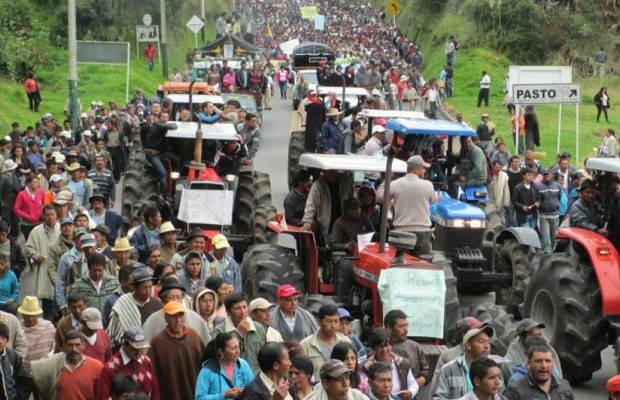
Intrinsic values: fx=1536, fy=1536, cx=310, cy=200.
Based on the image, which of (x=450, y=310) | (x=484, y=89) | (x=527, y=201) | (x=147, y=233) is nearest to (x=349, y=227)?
(x=450, y=310)

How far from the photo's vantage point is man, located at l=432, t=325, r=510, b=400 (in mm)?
11500

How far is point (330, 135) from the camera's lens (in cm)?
2747

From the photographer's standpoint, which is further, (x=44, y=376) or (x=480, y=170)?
(x=480, y=170)

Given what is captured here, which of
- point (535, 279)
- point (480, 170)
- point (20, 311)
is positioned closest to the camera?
point (20, 311)

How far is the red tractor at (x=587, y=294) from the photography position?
15.4 meters

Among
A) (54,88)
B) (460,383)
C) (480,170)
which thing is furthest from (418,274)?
(54,88)

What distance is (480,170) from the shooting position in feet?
71.5

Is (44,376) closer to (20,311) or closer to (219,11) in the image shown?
(20,311)

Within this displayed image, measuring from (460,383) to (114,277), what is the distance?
14.3ft

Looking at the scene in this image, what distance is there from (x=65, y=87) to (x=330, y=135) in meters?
24.0

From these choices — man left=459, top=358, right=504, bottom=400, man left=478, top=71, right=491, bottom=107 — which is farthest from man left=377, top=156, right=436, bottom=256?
man left=478, top=71, right=491, bottom=107

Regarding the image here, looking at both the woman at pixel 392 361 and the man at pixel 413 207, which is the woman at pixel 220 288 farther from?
the man at pixel 413 207

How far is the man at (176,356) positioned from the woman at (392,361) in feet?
4.54

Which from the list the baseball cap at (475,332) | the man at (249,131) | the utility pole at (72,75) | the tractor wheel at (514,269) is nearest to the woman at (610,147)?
the man at (249,131)
